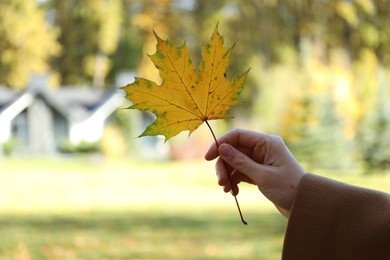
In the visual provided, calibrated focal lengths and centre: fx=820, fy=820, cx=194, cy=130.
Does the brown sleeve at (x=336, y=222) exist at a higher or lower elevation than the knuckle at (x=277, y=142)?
lower

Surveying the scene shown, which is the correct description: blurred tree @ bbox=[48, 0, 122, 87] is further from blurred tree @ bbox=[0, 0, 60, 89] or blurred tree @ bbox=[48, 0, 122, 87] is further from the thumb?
the thumb

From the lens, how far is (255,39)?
1238 cm

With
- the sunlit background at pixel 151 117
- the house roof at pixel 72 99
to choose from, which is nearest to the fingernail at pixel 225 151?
the sunlit background at pixel 151 117

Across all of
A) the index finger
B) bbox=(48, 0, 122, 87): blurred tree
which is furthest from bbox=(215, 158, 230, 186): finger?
bbox=(48, 0, 122, 87): blurred tree

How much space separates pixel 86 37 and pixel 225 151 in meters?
9.80

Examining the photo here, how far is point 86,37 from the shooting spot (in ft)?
33.1

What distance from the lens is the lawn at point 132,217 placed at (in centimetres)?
A: 373

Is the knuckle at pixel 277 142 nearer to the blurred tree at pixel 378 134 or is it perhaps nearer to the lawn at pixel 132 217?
the lawn at pixel 132 217

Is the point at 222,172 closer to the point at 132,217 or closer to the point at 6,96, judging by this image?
the point at 132,217

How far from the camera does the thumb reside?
459 millimetres

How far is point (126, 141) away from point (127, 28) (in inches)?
64.6

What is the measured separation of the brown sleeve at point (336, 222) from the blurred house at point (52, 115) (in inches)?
396

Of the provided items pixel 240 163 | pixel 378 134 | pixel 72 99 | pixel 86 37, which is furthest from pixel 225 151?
pixel 72 99

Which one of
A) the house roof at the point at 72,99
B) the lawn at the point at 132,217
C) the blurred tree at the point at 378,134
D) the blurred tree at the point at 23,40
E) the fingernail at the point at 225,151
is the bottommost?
the fingernail at the point at 225,151
